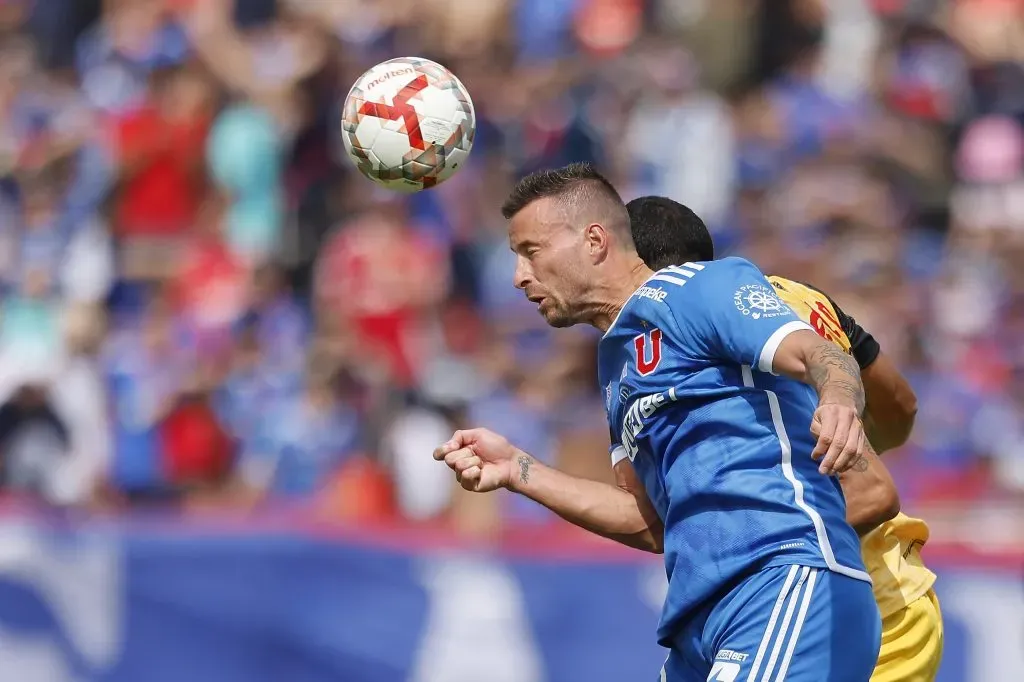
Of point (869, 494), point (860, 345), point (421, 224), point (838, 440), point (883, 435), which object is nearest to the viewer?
point (838, 440)

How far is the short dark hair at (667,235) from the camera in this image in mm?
5238

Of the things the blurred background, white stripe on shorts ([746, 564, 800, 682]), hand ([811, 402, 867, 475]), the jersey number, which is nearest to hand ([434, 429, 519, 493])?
the jersey number

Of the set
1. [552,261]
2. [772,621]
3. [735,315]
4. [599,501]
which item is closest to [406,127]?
[552,261]

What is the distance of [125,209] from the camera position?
11758 mm

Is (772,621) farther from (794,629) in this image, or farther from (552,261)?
(552,261)

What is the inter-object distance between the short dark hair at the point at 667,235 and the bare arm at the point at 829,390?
1103 millimetres

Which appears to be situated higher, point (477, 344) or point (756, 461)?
point (477, 344)

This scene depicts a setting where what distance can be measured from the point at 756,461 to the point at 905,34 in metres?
7.68

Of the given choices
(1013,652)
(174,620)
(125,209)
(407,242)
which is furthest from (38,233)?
(1013,652)

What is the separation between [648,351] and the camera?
457cm

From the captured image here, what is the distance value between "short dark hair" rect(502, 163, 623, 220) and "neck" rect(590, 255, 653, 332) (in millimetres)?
253

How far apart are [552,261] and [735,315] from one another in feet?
2.65

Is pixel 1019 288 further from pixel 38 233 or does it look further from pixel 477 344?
pixel 38 233

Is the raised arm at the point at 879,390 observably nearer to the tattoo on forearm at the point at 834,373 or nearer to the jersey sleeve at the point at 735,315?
the jersey sleeve at the point at 735,315
